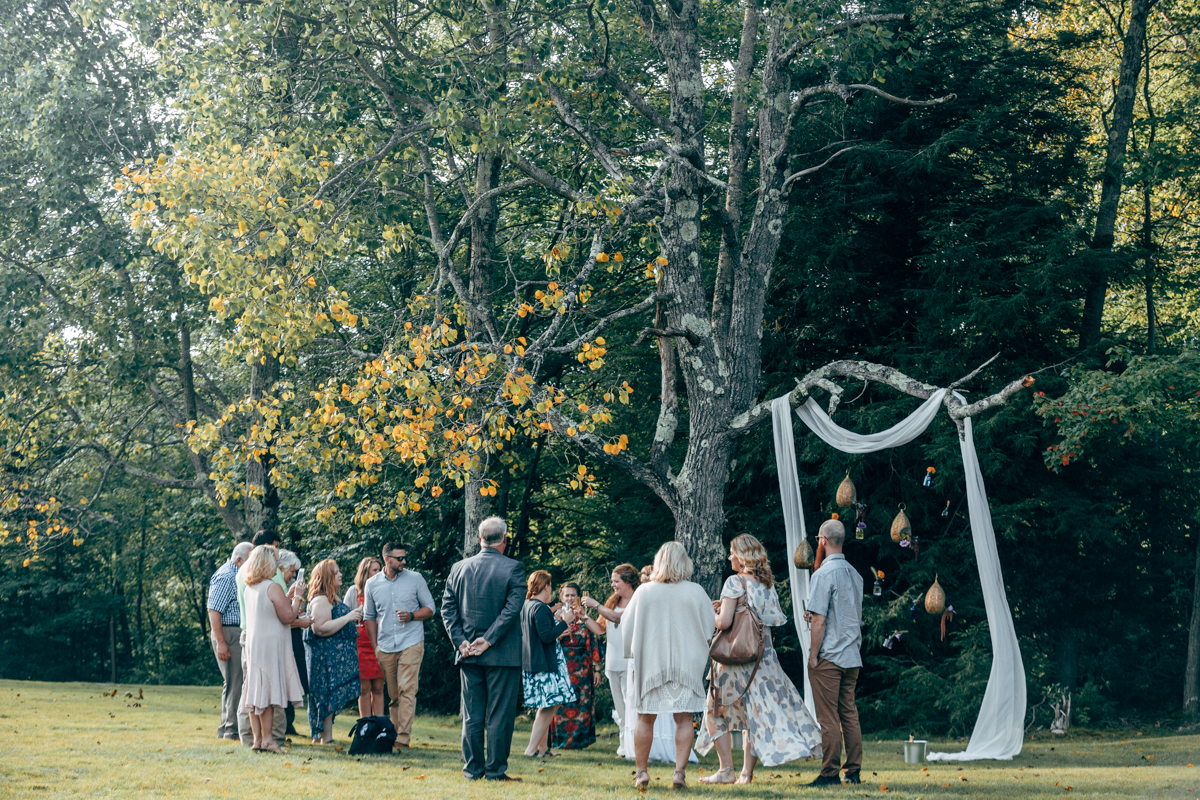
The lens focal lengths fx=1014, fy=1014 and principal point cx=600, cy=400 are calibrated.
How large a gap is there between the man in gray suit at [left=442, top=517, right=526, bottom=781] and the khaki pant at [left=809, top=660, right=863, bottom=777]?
2.26m

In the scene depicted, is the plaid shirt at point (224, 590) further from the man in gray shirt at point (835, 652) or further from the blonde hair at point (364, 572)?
the man in gray shirt at point (835, 652)

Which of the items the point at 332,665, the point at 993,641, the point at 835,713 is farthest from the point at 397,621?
the point at 993,641

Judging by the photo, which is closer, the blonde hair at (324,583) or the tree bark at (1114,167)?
the blonde hair at (324,583)

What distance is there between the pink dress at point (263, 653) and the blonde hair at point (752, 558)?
4.01m

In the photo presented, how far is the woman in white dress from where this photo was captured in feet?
23.1

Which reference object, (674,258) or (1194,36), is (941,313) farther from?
(1194,36)

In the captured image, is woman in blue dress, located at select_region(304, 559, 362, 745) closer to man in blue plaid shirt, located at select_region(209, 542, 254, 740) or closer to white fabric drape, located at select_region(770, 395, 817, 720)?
man in blue plaid shirt, located at select_region(209, 542, 254, 740)

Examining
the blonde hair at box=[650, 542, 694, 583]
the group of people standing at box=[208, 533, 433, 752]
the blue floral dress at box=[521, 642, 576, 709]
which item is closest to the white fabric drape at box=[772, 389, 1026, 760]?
the blue floral dress at box=[521, 642, 576, 709]

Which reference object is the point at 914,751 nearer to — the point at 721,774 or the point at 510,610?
the point at 721,774

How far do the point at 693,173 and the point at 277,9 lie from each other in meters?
4.76

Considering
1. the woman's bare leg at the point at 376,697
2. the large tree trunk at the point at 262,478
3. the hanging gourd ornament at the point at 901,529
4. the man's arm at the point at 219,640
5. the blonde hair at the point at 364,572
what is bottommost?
the woman's bare leg at the point at 376,697

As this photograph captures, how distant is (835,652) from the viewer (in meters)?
7.45

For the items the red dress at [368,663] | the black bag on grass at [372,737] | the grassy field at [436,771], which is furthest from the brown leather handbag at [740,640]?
the red dress at [368,663]

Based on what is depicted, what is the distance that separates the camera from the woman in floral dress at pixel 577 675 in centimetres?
1039
